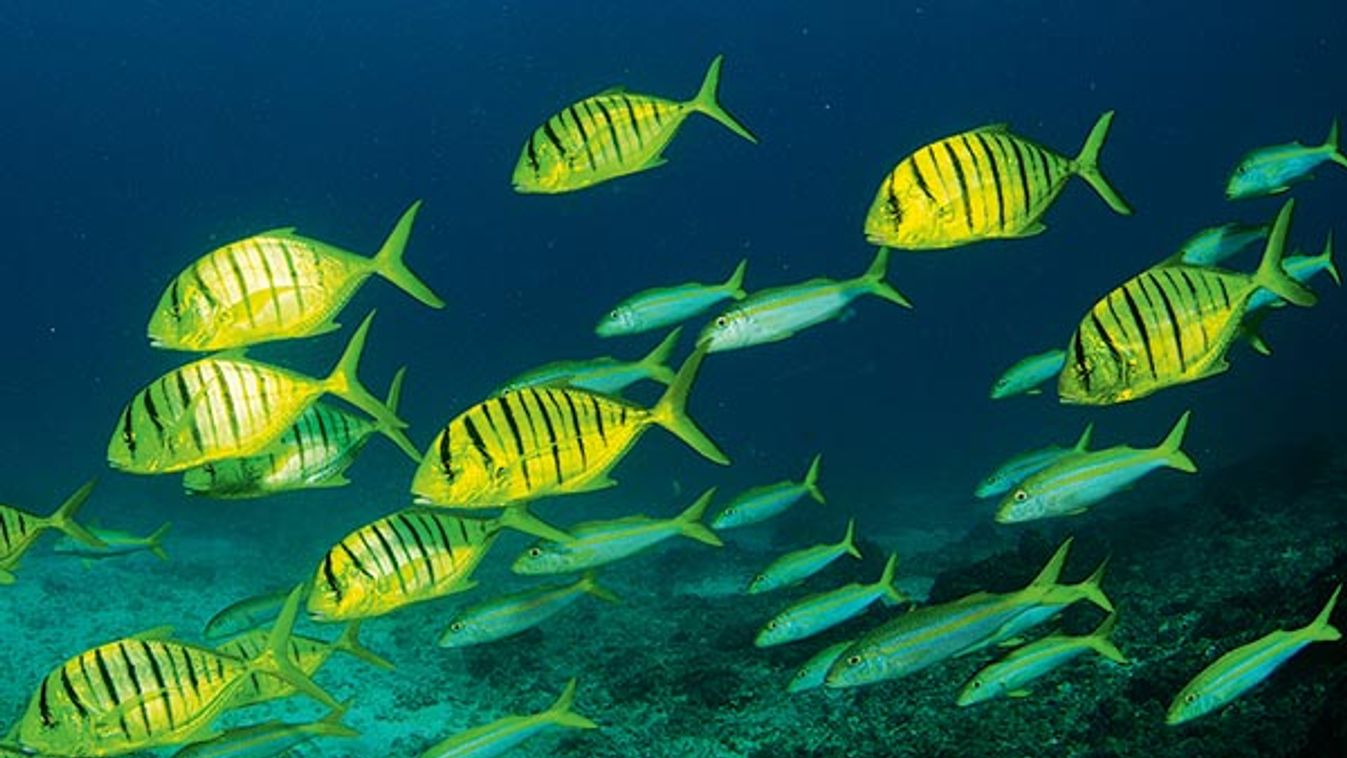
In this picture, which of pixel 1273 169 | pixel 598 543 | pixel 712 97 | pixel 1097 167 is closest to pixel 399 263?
pixel 712 97

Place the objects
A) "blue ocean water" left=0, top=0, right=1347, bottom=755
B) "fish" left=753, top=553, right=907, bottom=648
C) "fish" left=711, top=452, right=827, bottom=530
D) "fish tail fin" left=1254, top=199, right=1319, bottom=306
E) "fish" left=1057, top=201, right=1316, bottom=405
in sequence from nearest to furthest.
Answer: "fish" left=1057, top=201, right=1316, bottom=405, "fish tail fin" left=1254, top=199, right=1319, bottom=306, "fish" left=753, top=553, right=907, bottom=648, "fish" left=711, top=452, right=827, bottom=530, "blue ocean water" left=0, top=0, right=1347, bottom=755

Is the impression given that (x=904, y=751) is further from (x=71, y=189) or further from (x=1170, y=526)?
(x=71, y=189)

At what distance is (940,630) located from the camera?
15.1 ft

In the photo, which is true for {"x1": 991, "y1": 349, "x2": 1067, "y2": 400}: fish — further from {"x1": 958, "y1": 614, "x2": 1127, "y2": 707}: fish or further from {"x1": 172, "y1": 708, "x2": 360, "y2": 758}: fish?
{"x1": 172, "y1": 708, "x2": 360, "y2": 758}: fish

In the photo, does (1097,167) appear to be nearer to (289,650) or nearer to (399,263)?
(399,263)

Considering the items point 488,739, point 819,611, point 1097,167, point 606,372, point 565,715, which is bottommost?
point 819,611

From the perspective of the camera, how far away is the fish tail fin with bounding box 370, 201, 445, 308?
13.5 feet

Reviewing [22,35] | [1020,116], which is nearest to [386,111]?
[22,35]

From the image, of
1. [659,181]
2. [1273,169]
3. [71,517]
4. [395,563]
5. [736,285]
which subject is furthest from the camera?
[659,181]

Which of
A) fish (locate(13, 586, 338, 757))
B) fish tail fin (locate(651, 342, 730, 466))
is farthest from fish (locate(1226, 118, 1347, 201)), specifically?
fish (locate(13, 586, 338, 757))

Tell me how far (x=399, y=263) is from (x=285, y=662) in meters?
1.69

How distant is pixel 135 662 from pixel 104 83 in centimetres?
13424

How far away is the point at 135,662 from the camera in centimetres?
379

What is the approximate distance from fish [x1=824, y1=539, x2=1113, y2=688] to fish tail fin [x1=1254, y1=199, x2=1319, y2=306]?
1.50 m
